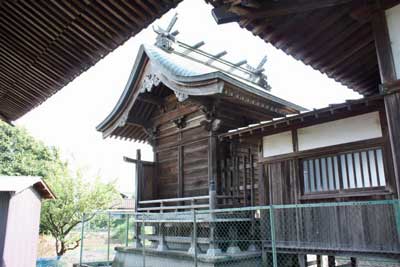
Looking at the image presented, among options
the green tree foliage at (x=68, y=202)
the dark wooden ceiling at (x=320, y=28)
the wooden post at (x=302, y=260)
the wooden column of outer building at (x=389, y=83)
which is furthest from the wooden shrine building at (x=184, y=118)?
the green tree foliage at (x=68, y=202)

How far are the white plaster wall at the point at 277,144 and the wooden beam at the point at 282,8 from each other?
10.9ft

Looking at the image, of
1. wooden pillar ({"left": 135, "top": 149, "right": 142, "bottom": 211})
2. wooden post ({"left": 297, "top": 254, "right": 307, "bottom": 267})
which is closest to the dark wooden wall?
wooden pillar ({"left": 135, "top": 149, "right": 142, "bottom": 211})

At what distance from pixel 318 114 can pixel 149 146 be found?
22.7ft

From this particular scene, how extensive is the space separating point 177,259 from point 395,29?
245 inches

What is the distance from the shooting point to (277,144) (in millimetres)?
6953

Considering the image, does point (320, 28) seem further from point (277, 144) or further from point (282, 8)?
point (277, 144)

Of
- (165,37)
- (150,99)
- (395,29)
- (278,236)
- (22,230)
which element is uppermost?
(165,37)

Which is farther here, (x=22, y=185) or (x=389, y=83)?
(x=22, y=185)

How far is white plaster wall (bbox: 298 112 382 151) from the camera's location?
549 centimetres

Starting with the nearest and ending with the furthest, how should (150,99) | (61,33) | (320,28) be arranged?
1. (61,33)
2. (320,28)
3. (150,99)

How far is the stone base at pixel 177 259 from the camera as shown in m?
6.75

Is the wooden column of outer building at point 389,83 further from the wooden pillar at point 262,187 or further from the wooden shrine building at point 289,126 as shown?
the wooden pillar at point 262,187

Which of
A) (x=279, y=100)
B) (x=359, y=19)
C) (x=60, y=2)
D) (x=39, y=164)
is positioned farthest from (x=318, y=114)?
(x=39, y=164)

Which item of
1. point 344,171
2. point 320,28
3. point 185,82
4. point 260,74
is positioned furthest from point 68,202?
point 320,28
